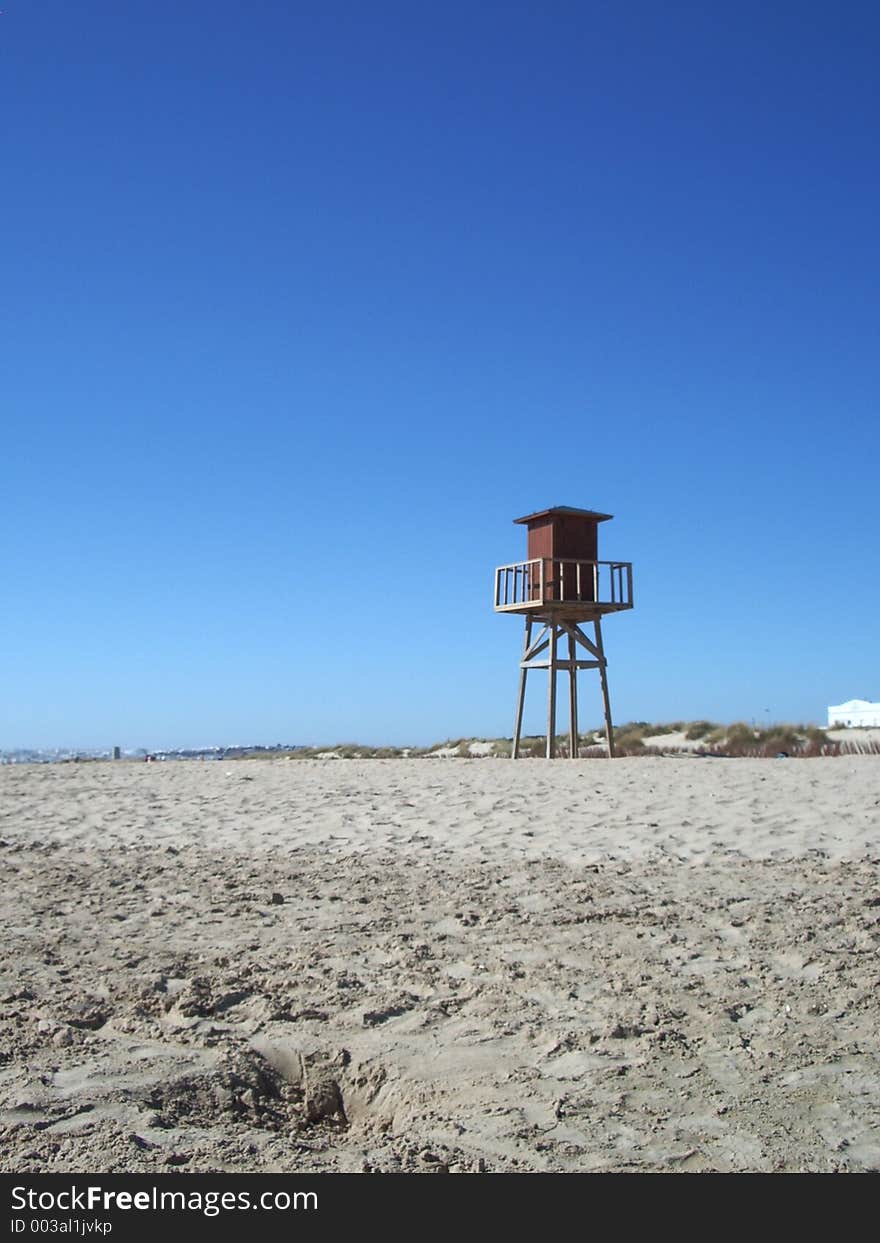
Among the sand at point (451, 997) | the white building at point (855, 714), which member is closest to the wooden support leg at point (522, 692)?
the sand at point (451, 997)

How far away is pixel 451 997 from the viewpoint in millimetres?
5023

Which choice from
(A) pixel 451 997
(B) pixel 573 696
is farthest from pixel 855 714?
(A) pixel 451 997

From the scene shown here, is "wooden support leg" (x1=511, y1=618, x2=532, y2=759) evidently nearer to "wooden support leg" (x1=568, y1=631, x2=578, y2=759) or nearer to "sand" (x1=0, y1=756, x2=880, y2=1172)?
"wooden support leg" (x1=568, y1=631, x2=578, y2=759)

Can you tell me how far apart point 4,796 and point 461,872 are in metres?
8.36

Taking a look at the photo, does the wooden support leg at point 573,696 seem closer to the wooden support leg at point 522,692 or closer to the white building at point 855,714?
the wooden support leg at point 522,692

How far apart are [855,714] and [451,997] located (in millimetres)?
31416

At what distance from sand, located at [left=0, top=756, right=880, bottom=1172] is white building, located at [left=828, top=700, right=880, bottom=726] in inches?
944

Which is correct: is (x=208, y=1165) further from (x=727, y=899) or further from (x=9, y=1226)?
(x=727, y=899)

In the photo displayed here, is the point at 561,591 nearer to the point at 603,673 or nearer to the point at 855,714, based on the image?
the point at 603,673

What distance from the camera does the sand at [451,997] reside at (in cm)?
357

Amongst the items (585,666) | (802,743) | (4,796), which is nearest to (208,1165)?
(4,796)

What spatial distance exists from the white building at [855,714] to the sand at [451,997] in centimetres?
2398

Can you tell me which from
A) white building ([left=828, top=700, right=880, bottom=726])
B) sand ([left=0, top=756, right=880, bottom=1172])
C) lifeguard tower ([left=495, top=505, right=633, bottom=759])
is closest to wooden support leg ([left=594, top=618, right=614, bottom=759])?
lifeguard tower ([left=495, top=505, right=633, bottom=759])

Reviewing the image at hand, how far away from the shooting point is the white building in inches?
1259
